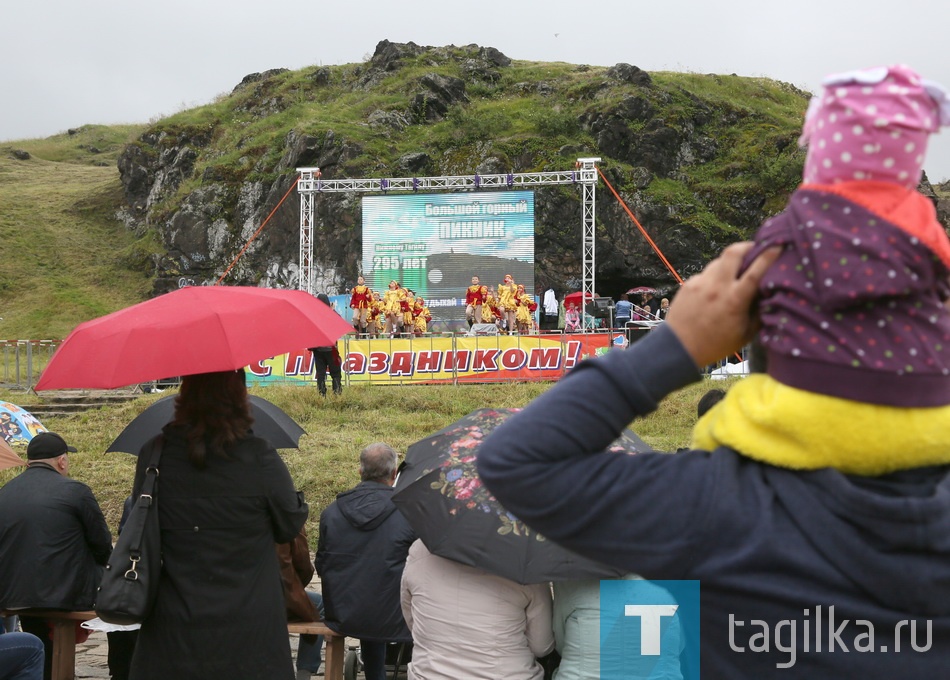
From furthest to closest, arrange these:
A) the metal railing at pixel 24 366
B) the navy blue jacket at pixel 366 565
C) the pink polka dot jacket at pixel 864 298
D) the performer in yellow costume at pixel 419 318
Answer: the performer in yellow costume at pixel 419 318 → the metal railing at pixel 24 366 → the navy blue jacket at pixel 366 565 → the pink polka dot jacket at pixel 864 298

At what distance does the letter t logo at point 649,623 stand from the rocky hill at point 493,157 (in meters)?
26.5

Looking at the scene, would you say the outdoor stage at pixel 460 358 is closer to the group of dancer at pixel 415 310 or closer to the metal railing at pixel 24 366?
the metal railing at pixel 24 366

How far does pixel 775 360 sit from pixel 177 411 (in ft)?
8.16

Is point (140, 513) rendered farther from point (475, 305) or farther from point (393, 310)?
point (475, 305)

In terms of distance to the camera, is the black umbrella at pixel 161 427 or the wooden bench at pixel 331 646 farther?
the black umbrella at pixel 161 427

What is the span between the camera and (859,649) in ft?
3.73

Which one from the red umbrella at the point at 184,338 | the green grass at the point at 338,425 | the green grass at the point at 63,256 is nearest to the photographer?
the red umbrella at the point at 184,338

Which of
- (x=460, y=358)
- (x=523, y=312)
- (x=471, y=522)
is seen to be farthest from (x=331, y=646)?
(x=523, y=312)

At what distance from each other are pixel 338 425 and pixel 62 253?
28750mm

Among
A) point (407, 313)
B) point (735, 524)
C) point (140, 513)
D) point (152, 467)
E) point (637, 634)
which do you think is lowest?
point (407, 313)

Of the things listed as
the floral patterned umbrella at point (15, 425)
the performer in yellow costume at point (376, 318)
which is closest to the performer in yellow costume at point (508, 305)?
the performer in yellow costume at point (376, 318)

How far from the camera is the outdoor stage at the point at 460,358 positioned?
1616 centimetres

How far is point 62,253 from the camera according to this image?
3650 cm

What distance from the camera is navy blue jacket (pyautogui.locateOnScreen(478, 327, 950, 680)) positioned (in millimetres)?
1108
